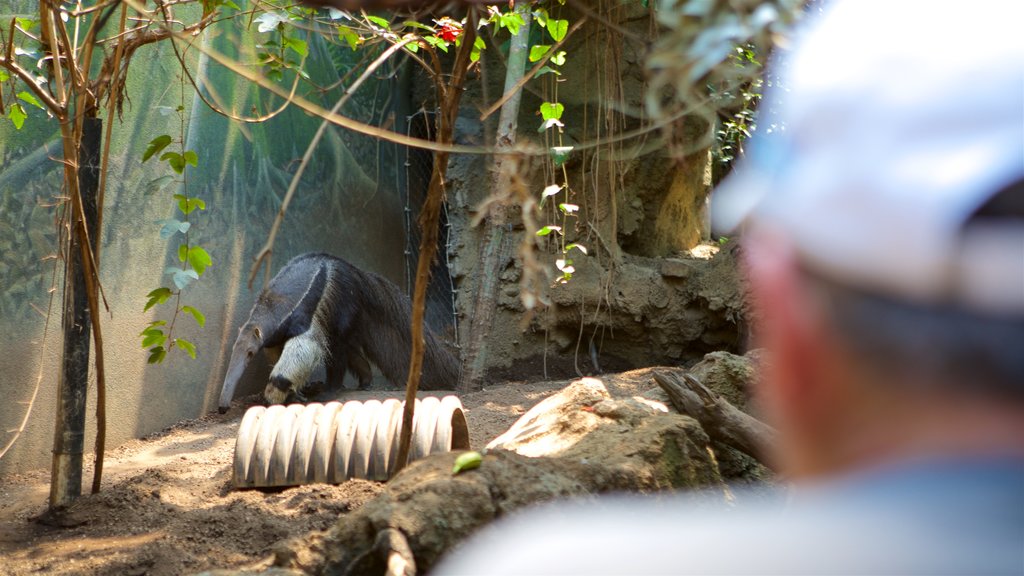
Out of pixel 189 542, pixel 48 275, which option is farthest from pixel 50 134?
pixel 189 542

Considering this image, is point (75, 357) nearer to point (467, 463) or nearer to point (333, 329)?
point (467, 463)

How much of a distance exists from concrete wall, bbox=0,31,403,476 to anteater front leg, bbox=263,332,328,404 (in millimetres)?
434

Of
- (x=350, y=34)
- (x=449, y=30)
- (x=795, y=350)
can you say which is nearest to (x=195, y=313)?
(x=350, y=34)

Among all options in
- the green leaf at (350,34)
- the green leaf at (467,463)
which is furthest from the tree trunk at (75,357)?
the green leaf at (467,463)

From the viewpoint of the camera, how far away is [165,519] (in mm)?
4070

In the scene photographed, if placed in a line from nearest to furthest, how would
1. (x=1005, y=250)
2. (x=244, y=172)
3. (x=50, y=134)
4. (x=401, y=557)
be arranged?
(x=1005, y=250), (x=401, y=557), (x=50, y=134), (x=244, y=172)

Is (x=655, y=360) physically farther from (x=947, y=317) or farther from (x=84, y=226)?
(x=947, y=317)

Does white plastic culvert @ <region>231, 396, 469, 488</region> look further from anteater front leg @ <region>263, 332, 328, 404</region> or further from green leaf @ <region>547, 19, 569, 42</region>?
anteater front leg @ <region>263, 332, 328, 404</region>

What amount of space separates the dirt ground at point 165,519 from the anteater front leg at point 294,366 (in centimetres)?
263

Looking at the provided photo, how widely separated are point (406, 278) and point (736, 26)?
9.41m

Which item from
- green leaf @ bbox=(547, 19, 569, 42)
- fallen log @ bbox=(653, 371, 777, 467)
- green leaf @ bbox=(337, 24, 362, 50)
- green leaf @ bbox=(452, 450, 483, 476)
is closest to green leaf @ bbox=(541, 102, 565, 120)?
green leaf @ bbox=(547, 19, 569, 42)

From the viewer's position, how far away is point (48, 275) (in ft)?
18.5

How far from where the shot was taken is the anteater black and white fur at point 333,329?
27.5 feet

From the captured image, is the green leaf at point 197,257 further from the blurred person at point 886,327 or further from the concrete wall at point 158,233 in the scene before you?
the blurred person at point 886,327
